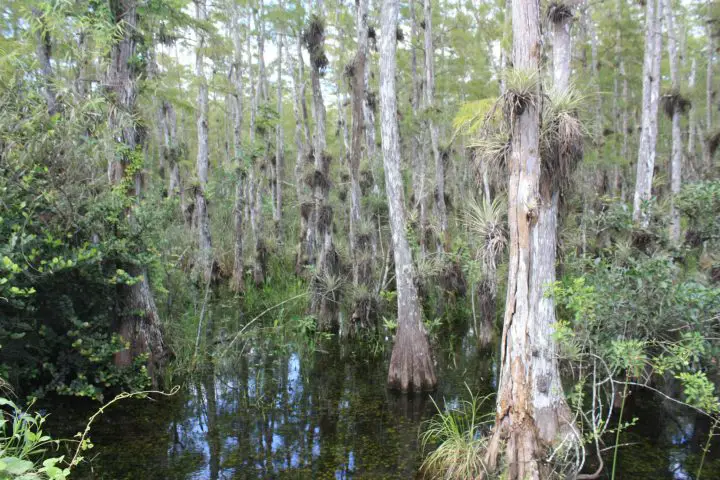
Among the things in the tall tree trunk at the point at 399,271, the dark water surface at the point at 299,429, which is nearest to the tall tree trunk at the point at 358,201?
the dark water surface at the point at 299,429

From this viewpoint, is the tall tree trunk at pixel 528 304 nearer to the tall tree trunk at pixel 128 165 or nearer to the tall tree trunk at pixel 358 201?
the tall tree trunk at pixel 128 165

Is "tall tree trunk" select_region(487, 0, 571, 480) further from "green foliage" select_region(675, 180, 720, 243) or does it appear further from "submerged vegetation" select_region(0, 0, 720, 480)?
"green foliage" select_region(675, 180, 720, 243)

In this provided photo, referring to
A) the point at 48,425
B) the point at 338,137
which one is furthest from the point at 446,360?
the point at 338,137

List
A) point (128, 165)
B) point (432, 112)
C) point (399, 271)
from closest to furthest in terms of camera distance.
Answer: point (128, 165)
point (399, 271)
point (432, 112)

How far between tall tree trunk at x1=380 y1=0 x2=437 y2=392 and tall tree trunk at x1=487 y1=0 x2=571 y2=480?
2.70m

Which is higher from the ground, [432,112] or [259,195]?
[432,112]

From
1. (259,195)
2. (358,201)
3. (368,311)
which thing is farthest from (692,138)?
(259,195)

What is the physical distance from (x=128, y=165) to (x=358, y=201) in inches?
207

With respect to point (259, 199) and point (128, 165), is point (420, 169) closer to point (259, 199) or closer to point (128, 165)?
point (259, 199)

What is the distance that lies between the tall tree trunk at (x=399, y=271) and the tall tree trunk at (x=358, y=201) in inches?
90.2

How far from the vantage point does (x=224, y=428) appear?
6.30 m

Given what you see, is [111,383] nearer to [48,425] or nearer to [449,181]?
[48,425]

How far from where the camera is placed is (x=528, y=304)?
453 centimetres

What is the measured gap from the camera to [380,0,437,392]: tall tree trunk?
7340 mm
